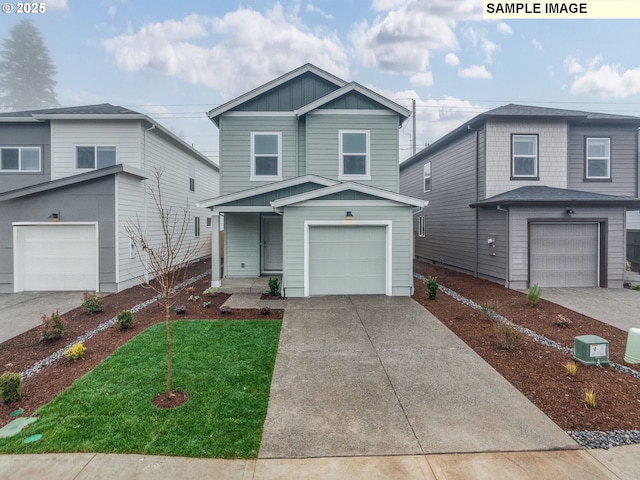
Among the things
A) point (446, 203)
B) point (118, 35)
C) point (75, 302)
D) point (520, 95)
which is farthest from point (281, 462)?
point (520, 95)

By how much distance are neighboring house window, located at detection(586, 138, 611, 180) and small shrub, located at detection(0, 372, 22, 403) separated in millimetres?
17366

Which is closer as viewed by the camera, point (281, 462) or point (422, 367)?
point (281, 462)

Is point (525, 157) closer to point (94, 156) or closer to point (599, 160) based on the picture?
point (599, 160)

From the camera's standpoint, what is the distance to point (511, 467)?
313 cm

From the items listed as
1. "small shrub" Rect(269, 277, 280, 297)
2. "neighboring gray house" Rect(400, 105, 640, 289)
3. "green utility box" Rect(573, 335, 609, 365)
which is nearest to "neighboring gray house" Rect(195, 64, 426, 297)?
"small shrub" Rect(269, 277, 280, 297)

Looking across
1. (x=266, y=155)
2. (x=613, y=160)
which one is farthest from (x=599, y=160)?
(x=266, y=155)

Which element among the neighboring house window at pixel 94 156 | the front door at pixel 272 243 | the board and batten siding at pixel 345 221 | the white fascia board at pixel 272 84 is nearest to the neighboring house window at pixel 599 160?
the board and batten siding at pixel 345 221

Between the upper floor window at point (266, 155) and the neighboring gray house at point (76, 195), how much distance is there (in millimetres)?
3946

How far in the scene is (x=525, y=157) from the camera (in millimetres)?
12734

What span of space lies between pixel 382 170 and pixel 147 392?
33.4 ft

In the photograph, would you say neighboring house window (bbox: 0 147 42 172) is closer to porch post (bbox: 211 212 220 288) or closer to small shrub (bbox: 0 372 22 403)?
porch post (bbox: 211 212 220 288)

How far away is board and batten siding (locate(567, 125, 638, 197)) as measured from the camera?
43.2 ft

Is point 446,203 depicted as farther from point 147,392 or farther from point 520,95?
point 520,95

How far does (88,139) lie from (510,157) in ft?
51.5
